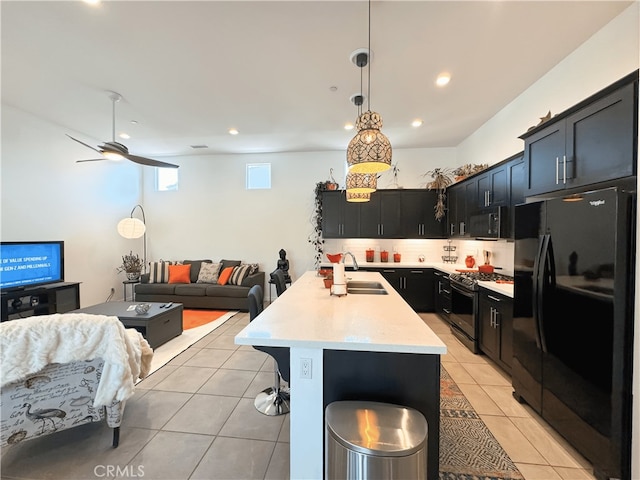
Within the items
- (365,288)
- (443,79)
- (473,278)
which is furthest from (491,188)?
(365,288)

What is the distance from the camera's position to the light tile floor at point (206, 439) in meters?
1.69

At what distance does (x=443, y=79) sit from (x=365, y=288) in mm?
2479

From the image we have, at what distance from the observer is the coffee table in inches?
129

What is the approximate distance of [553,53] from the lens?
8.55ft

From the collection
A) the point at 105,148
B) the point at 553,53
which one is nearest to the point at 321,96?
the point at 553,53

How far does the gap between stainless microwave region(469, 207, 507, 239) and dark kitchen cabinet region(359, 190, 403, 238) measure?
151 centimetres

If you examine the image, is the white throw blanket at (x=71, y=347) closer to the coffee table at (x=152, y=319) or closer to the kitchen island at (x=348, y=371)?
the kitchen island at (x=348, y=371)

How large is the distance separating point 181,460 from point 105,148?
139 inches

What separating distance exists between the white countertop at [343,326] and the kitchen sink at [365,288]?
0.37 meters

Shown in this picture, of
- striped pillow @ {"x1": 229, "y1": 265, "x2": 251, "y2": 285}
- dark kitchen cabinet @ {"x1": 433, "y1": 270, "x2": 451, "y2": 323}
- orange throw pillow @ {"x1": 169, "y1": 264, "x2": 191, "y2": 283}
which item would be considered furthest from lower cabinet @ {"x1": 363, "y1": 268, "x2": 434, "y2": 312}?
orange throw pillow @ {"x1": 169, "y1": 264, "x2": 191, "y2": 283}

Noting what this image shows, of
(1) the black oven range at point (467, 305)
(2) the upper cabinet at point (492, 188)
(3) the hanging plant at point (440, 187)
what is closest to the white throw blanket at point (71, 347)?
(1) the black oven range at point (467, 305)

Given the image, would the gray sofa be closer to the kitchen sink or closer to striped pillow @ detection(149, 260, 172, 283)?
striped pillow @ detection(149, 260, 172, 283)

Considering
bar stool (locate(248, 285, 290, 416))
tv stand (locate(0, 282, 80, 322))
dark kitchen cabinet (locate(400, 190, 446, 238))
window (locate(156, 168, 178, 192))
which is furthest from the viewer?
window (locate(156, 168, 178, 192))

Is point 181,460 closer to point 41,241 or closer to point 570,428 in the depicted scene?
point 570,428
